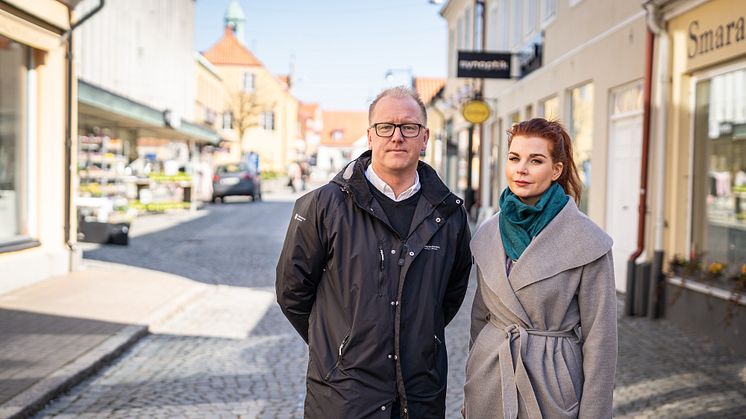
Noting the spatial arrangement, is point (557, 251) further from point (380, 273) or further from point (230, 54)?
point (230, 54)

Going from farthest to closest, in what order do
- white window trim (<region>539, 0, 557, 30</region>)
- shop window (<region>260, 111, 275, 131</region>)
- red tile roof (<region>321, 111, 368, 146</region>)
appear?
red tile roof (<region>321, 111, 368, 146</region>) → shop window (<region>260, 111, 275, 131</region>) → white window trim (<region>539, 0, 557, 30</region>)

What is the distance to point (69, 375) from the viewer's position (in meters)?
6.57

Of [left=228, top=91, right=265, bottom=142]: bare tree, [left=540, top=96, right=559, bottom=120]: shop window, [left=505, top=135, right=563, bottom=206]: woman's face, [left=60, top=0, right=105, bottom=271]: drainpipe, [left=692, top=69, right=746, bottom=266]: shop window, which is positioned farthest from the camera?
[left=228, top=91, right=265, bottom=142]: bare tree

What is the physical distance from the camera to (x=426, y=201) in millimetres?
3188

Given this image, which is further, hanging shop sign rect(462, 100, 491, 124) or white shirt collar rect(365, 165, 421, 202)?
hanging shop sign rect(462, 100, 491, 124)

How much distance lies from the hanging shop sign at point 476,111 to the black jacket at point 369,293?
18.7 meters

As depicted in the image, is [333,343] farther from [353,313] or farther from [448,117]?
[448,117]

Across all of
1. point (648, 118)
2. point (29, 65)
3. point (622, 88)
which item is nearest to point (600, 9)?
point (622, 88)

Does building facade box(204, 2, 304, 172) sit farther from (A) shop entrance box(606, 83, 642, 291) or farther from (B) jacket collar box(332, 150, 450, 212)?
(B) jacket collar box(332, 150, 450, 212)

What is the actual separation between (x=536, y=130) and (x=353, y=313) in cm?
85

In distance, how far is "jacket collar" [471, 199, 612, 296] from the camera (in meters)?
2.95

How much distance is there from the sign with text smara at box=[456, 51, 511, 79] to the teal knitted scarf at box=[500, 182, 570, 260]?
625 inches

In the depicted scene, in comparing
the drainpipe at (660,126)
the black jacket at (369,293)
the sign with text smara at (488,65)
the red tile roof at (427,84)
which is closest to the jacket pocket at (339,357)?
the black jacket at (369,293)

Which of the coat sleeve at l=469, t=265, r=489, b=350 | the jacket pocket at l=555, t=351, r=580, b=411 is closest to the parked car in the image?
the coat sleeve at l=469, t=265, r=489, b=350
